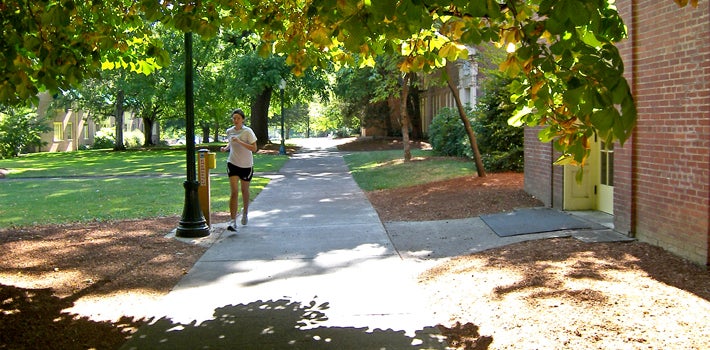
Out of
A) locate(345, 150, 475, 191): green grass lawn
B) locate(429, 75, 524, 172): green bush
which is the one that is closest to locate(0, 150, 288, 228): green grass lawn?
locate(345, 150, 475, 191): green grass lawn

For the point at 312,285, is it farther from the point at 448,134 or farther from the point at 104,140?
the point at 104,140

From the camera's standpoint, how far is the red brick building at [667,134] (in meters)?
6.58

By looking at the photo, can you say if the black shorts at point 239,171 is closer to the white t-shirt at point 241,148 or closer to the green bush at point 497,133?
the white t-shirt at point 241,148

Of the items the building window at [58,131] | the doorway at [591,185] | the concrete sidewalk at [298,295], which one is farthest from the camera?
the building window at [58,131]

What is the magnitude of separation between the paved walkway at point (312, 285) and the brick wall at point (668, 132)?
1.36 m

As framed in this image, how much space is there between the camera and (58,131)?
2018 inches

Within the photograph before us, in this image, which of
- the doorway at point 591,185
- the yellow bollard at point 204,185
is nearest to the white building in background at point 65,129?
the yellow bollard at point 204,185

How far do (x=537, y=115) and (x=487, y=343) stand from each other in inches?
64.0

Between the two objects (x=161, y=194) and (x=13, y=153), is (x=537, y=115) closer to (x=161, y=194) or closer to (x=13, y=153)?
(x=161, y=194)

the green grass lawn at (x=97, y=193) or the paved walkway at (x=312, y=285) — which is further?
the green grass lawn at (x=97, y=193)

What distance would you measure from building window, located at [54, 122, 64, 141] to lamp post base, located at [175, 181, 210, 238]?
45.6 m

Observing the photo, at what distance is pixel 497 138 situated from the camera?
55.8 ft

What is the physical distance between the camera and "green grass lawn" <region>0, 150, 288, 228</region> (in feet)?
39.9

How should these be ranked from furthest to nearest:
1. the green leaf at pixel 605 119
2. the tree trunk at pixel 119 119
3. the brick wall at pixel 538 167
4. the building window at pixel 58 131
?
1. the building window at pixel 58 131
2. the tree trunk at pixel 119 119
3. the brick wall at pixel 538 167
4. the green leaf at pixel 605 119
